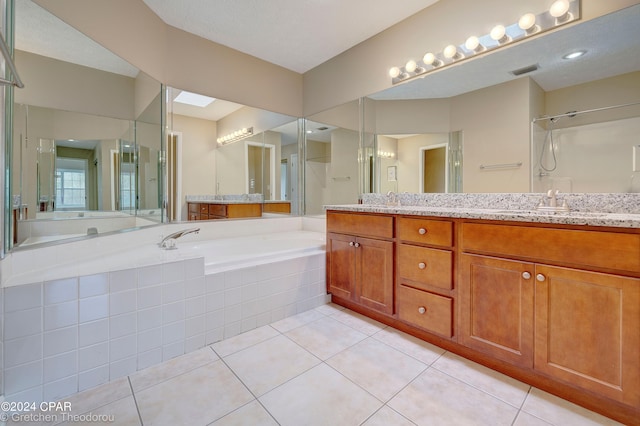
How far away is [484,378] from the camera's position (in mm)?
1417

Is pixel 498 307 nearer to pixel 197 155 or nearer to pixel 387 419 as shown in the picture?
pixel 387 419

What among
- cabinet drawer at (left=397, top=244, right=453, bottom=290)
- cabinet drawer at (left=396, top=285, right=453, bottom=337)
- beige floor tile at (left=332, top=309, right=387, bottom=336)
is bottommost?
beige floor tile at (left=332, top=309, right=387, bottom=336)

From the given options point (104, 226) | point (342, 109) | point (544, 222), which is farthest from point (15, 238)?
point (342, 109)

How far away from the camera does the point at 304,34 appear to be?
254cm

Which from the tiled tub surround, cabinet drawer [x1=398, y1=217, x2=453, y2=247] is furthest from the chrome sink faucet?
the tiled tub surround

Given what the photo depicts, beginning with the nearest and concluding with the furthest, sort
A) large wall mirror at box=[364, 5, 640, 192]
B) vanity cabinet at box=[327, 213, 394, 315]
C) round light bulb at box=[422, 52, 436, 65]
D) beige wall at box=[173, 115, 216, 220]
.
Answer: large wall mirror at box=[364, 5, 640, 192]
vanity cabinet at box=[327, 213, 394, 315]
round light bulb at box=[422, 52, 436, 65]
beige wall at box=[173, 115, 216, 220]

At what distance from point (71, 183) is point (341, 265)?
1.83 m

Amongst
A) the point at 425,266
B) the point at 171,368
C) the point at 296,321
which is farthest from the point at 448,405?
the point at 171,368

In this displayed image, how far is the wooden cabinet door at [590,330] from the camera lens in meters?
1.05

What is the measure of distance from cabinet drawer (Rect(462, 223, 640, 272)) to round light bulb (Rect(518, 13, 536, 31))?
1.29 meters

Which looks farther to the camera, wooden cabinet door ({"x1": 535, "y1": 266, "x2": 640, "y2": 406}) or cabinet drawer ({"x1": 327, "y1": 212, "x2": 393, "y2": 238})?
cabinet drawer ({"x1": 327, "y1": 212, "x2": 393, "y2": 238})

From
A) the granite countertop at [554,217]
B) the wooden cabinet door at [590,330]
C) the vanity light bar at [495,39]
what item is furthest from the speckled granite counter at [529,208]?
the vanity light bar at [495,39]

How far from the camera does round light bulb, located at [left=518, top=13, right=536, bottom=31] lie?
1676mm

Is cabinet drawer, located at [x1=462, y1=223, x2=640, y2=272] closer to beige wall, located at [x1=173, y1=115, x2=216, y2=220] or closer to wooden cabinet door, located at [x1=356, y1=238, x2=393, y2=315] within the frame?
wooden cabinet door, located at [x1=356, y1=238, x2=393, y2=315]
